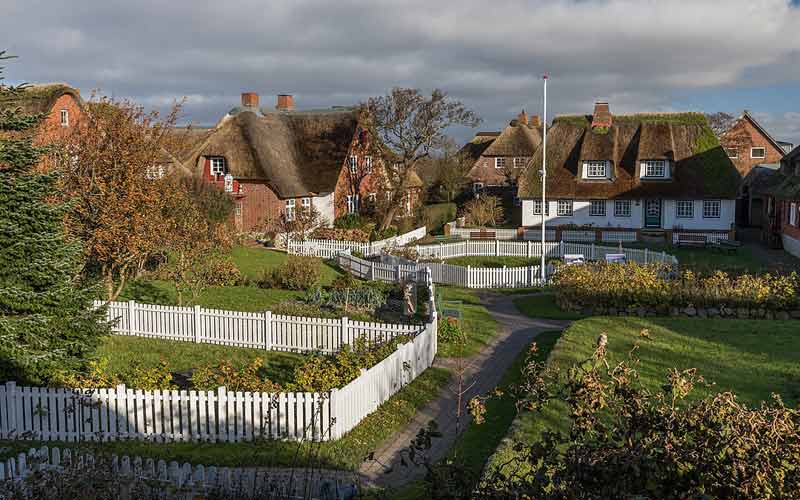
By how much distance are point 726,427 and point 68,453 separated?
8.31 metres

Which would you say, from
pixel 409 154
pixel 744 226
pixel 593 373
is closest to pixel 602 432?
pixel 593 373

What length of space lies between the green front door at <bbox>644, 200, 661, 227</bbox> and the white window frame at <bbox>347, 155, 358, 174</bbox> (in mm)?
18561

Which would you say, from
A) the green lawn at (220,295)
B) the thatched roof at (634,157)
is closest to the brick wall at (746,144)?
the thatched roof at (634,157)

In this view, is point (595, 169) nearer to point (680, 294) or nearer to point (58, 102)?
point (680, 294)

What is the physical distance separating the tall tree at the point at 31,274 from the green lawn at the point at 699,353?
8308 millimetres

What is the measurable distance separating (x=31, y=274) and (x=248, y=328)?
235 inches

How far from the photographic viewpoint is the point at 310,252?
35250mm

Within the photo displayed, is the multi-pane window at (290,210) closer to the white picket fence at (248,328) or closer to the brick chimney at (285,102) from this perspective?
the brick chimney at (285,102)

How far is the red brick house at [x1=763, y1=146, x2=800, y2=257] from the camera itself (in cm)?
3484

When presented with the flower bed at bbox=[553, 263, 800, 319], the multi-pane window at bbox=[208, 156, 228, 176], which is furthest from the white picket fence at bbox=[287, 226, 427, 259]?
the flower bed at bbox=[553, 263, 800, 319]

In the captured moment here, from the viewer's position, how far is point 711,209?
4156 cm

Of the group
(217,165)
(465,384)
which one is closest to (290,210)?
(217,165)

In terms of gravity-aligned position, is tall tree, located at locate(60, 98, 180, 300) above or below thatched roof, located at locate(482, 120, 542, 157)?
below

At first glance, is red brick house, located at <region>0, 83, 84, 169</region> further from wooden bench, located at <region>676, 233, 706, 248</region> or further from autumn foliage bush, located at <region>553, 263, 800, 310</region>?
wooden bench, located at <region>676, 233, 706, 248</region>
